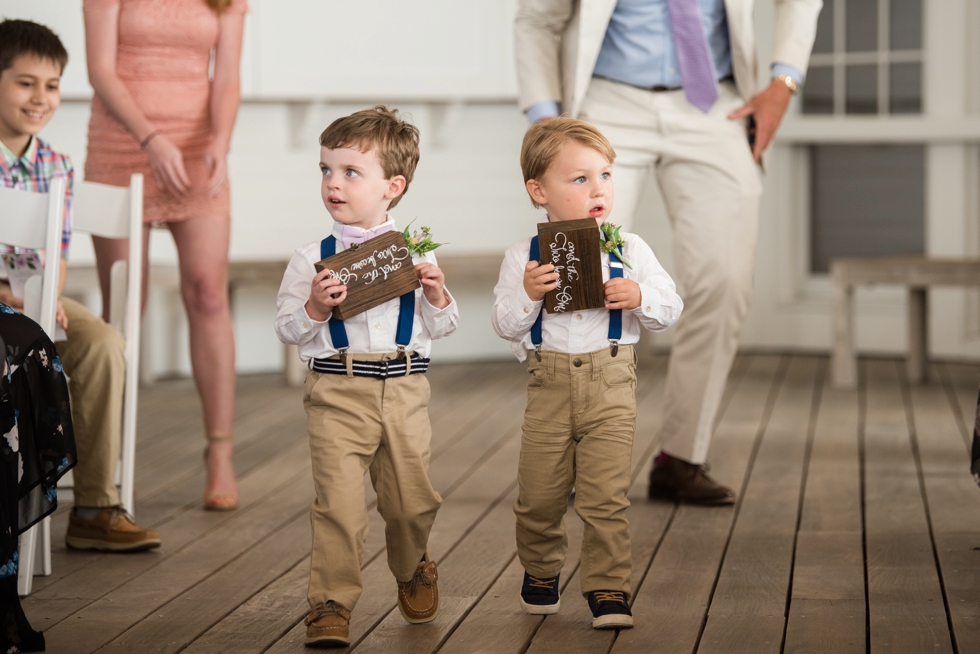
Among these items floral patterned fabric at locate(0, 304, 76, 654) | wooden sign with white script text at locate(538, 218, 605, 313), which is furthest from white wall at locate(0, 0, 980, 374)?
wooden sign with white script text at locate(538, 218, 605, 313)

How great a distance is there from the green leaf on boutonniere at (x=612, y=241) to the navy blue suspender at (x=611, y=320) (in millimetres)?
14

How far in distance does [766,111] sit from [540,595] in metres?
1.27

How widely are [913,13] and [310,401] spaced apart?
4.15 meters

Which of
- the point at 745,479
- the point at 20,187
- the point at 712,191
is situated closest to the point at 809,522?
the point at 745,479

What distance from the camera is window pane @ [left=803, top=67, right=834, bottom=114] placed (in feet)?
17.4

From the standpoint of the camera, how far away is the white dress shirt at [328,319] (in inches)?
72.1

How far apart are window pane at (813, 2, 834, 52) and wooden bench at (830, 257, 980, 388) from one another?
1.21 m

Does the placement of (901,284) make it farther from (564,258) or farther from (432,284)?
(432,284)

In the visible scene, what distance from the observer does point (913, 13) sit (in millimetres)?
5109

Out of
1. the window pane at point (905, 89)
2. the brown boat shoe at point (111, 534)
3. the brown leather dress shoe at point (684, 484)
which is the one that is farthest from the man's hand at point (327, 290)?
the window pane at point (905, 89)

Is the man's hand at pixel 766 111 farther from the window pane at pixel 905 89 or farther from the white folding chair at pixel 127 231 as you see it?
the window pane at pixel 905 89

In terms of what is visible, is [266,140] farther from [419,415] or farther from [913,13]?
[419,415]

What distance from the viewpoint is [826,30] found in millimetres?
5312

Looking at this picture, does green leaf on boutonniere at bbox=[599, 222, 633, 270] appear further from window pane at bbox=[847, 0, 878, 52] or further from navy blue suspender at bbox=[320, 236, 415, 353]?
window pane at bbox=[847, 0, 878, 52]
